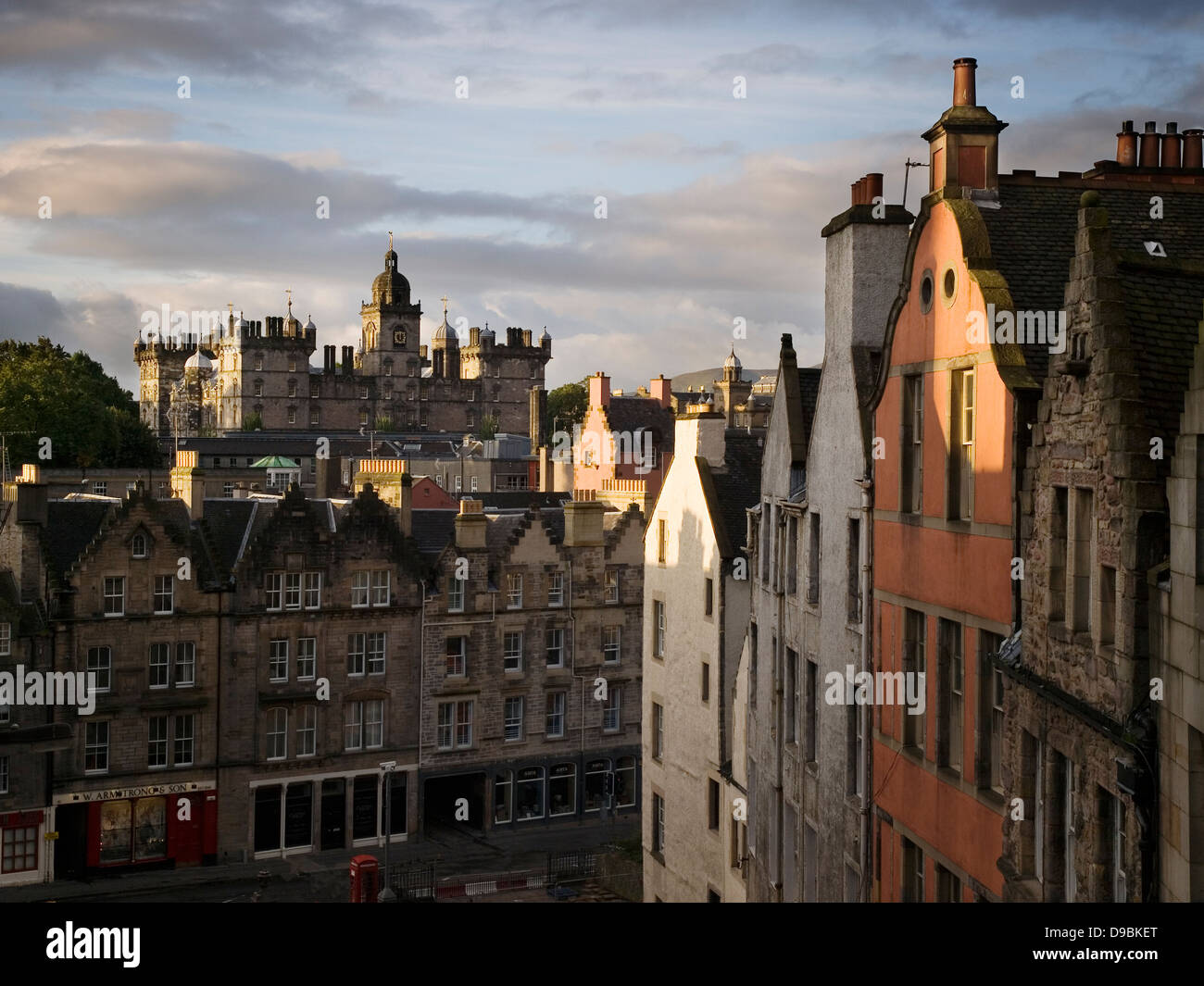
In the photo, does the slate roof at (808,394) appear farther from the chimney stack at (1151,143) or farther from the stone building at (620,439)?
the stone building at (620,439)

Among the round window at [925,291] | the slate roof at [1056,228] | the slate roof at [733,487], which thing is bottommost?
the slate roof at [733,487]

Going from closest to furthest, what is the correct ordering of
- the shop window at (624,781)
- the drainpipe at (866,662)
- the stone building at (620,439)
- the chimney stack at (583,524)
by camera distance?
1. the drainpipe at (866,662)
2. the chimney stack at (583,524)
3. the shop window at (624,781)
4. the stone building at (620,439)

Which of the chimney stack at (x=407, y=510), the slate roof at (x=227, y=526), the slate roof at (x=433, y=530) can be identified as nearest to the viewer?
the slate roof at (x=227, y=526)

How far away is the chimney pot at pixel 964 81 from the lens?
19.3 metres

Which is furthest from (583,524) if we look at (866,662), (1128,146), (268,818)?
(1128,146)

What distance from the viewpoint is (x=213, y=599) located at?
2050 inches

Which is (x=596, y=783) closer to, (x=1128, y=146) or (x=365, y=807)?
(x=365, y=807)

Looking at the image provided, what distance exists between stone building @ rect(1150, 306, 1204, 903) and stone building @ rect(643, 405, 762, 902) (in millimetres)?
22005

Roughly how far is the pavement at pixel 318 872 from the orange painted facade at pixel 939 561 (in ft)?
86.5

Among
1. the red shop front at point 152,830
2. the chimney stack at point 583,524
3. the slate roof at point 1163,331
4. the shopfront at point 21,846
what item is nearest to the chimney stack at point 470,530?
the chimney stack at point 583,524

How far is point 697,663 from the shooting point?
124 ft

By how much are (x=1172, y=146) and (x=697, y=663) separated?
20642mm

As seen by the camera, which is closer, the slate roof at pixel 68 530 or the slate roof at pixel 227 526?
the slate roof at pixel 68 530

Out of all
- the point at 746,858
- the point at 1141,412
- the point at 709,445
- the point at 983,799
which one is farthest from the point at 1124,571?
the point at 709,445
